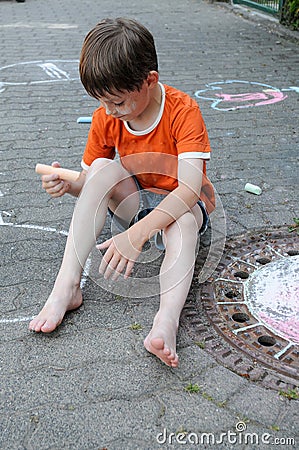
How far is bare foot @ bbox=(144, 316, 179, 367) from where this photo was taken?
1805 millimetres

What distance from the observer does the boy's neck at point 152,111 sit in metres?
2.18

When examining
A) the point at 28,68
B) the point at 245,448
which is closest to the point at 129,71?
the point at 245,448

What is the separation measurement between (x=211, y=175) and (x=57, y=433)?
6.34 ft

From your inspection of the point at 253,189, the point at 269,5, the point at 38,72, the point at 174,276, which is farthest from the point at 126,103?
the point at 269,5

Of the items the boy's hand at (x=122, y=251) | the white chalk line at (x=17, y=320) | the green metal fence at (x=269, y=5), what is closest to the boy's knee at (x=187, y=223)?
the boy's hand at (x=122, y=251)

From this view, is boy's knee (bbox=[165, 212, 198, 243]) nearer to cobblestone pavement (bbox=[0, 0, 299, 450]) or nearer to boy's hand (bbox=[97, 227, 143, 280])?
boy's hand (bbox=[97, 227, 143, 280])

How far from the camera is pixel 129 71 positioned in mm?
1964

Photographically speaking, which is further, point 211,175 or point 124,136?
point 211,175

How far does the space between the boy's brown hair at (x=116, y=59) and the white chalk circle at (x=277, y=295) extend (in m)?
0.84

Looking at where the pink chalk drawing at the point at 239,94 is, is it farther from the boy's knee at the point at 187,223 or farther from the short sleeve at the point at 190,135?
the boy's knee at the point at 187,223

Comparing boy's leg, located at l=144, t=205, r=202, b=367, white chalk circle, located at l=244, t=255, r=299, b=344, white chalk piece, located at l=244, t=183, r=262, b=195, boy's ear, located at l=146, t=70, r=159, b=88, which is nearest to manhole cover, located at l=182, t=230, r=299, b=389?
white chalk circle, located at l=244, t=255, r=299, b=344

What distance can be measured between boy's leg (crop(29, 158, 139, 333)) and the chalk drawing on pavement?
119 inches

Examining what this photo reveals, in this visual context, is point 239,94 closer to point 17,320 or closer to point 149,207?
point 149,207

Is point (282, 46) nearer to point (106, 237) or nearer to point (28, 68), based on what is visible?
point (28, 68)
